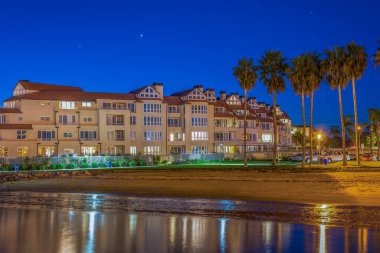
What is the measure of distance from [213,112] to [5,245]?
3194 inches

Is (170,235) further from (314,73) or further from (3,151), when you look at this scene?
(3,151)

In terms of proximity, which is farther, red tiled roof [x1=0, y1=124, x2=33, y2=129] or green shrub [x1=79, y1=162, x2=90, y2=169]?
red tiled roof [x1=0, y1=124, x2=33, y2=129]

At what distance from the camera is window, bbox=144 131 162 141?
90562 mm

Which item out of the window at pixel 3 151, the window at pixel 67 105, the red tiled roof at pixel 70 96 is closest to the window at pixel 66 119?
the window at pixel 67 105

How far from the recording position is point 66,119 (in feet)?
277

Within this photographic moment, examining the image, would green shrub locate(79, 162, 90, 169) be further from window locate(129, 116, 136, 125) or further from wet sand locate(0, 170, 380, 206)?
window locate(129, 116, 136, 125)

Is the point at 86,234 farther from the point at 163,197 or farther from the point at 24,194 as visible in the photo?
the point at 24,194

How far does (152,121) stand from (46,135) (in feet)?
66.4

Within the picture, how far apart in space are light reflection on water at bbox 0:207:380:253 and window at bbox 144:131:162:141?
6254 cm

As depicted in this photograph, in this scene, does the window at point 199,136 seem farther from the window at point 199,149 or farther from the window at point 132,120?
the window at point 132,120

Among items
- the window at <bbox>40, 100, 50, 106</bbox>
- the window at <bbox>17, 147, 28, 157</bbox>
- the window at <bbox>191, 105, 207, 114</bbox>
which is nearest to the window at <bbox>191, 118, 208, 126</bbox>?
the window at <bbox>191, 105, 207, 114</bbox>

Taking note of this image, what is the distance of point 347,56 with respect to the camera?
2398 inches

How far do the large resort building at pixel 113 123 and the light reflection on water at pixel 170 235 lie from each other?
55.2 m

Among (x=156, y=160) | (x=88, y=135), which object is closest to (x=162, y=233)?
(x=156, y=160)
